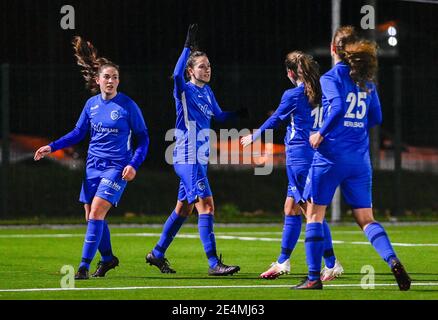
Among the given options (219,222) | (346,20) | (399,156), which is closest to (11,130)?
(219,222)

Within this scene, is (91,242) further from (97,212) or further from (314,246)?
(314,246)

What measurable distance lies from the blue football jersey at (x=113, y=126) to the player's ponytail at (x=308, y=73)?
5.79 ft

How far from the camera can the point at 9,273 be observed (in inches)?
567

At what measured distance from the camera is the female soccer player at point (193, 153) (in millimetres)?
14562

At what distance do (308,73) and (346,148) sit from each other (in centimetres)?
169

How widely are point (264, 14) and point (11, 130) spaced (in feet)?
47.1

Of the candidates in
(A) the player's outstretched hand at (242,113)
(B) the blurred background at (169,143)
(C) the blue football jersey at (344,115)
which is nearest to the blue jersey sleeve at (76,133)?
(A) the player's outstretched hand at (242,113)

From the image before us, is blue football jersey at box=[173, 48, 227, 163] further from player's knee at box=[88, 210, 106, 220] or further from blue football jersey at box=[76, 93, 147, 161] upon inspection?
player's knee at box=[88, 210, 106, 220]

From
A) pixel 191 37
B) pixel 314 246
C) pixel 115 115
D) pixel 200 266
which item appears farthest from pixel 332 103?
pixel 200 266

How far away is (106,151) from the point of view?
46.2ft

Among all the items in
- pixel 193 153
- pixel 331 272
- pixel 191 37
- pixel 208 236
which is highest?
pixel 191 37

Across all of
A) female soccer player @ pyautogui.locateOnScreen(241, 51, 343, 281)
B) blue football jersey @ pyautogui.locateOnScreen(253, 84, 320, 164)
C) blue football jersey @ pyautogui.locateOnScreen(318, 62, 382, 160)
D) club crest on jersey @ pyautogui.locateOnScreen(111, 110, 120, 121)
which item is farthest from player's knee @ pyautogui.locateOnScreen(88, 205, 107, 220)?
blue football jersey @ pyautogui.locateOnScreen(318, 62, 382, 160)

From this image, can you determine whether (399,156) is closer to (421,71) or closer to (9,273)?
(421,71)

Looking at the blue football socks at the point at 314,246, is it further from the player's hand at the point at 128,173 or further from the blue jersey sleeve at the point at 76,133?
the blue jersey sleeve at the point at 76,133
